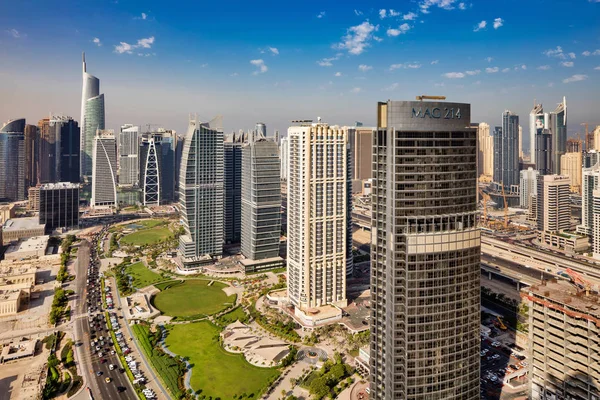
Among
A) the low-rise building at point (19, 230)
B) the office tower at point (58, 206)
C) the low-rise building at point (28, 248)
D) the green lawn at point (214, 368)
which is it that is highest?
the office tower at point (58, 206)

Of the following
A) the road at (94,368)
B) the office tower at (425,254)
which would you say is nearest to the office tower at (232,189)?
the road at (94,368)

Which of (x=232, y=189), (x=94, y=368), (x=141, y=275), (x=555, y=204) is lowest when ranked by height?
(x=94, y=368)

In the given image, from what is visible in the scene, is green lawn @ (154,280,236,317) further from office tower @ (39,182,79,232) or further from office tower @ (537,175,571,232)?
office tower @ (537,175,571,232)

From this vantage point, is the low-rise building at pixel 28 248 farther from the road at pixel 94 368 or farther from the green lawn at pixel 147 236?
the road at pixel 94 368

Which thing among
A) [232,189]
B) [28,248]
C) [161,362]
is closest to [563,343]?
[161,362]

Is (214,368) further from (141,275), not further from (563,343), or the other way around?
(141,275)

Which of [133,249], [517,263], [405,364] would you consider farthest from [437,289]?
[133,249]
